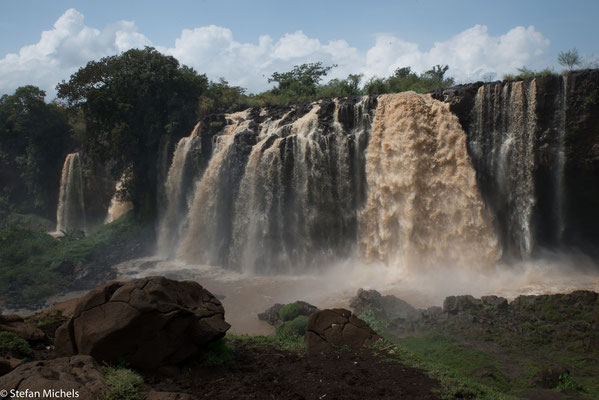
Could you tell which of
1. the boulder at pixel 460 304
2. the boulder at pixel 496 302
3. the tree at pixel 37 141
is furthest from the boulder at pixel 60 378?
the tree at pixel 37 141

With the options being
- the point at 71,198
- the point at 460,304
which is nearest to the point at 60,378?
the point at 460,304

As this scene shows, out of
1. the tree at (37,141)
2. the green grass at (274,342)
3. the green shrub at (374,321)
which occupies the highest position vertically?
the tree at (37,141)

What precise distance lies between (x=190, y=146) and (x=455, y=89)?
12595mm

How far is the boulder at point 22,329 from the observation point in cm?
701

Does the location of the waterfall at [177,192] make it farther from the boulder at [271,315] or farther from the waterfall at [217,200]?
the boulder at [271,315]

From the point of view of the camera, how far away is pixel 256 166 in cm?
1994

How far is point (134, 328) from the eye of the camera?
240 inches

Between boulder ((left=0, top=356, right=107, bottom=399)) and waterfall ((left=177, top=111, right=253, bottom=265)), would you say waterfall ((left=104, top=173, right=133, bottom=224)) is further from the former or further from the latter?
boulder ((left=0, top=356, right=107, bottom=399))

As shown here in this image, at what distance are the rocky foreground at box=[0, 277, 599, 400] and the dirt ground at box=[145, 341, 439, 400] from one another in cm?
1

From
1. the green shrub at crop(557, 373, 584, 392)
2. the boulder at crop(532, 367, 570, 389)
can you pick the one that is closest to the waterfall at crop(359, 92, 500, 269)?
the boulder at crop(532, 367, 570, 389)

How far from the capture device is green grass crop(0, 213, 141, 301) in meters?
18.8

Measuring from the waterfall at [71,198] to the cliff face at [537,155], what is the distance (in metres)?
23.1

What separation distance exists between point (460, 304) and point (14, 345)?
394 inches

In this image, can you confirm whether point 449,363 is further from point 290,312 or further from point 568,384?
point 290,312
